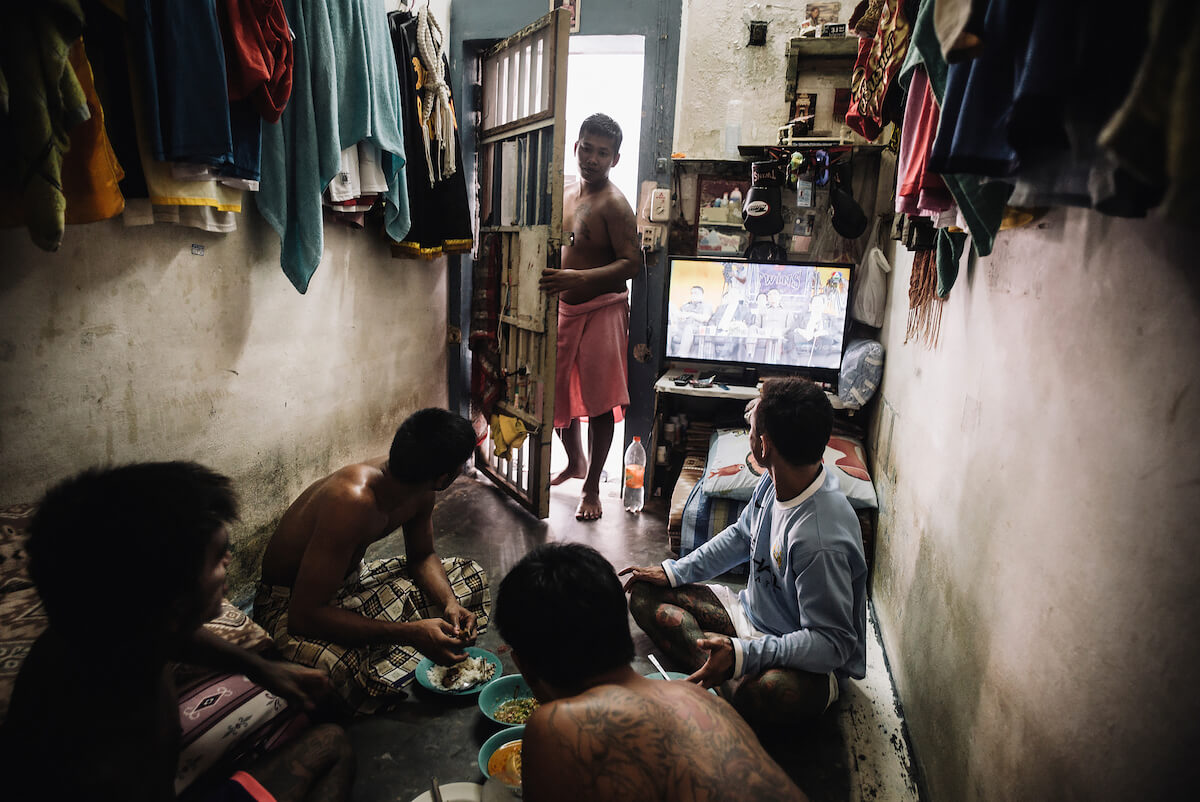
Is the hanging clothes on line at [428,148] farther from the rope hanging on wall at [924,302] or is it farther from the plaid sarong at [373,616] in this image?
the rope hanging on wall at [924,302]

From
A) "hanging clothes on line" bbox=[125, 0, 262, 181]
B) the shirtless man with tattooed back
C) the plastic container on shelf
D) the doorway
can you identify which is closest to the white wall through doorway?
the doorway

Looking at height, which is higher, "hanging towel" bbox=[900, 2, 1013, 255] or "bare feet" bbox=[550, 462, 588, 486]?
"hanging towel" bbox=[900, 2, 1013, 255]

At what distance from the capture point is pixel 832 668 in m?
1.84

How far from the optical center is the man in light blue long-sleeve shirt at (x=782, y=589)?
5.94ft

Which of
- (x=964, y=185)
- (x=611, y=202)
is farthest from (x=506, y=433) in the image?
(x=964, y=185)

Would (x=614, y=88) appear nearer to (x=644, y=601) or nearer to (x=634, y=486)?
(x=634, y=486)

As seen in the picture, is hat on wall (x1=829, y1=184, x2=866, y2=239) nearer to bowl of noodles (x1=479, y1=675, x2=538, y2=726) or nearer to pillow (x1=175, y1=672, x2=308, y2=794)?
bowl of noodles (x1=479, y1=675, x2=538, y2=726)

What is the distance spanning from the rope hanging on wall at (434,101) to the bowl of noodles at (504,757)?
262 centimetres

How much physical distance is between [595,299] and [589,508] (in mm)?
1188

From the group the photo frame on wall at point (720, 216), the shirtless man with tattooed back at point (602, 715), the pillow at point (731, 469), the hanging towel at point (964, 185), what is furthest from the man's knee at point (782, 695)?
the photo frame on wall at point (720, 216)

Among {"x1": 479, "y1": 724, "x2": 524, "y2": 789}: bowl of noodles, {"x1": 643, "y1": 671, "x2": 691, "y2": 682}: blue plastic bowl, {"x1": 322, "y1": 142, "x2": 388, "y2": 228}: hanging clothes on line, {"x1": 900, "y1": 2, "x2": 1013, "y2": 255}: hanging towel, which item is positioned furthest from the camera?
{"x1": 322, "y1": 142, "x2": 388, "y2": 228}: hanging clothes on line

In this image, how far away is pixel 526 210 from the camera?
140 inches

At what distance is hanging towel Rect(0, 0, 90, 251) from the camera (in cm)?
129

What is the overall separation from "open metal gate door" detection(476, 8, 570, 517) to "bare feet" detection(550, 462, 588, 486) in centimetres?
30
